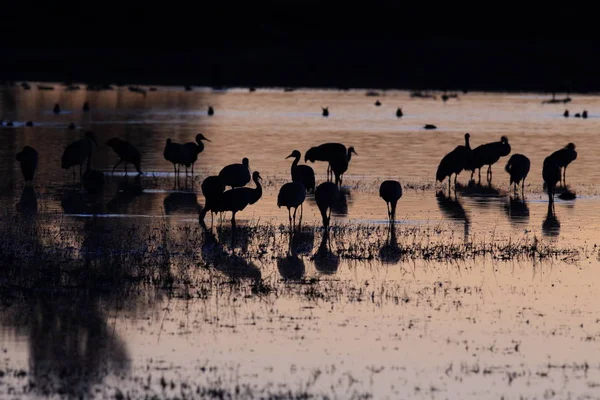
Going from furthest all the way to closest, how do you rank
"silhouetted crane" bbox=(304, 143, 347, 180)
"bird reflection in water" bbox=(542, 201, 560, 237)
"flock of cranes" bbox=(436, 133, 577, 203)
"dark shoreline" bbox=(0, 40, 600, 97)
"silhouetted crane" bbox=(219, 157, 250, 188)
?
1. "dark shoreline" bbox=(0, 40, 600, 97)
2. "silhouetted crane" bbox=(304, 143, 347, 180)
3. "flock of cranes" bbox=(436, 133, 577, 203)
4. "silhouetted crane" bbox=(219, 157, 250, 188)
5. "bird reflection in water" bbox=(542, 201, 560, 237)

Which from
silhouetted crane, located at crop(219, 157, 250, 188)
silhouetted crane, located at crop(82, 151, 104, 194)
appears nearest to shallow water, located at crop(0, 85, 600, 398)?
silhouetted crane, located at crop(82, 151, 104, 194)

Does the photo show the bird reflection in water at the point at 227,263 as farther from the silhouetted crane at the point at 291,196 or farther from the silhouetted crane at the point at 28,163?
the silhouetted crane at the point at 28,163

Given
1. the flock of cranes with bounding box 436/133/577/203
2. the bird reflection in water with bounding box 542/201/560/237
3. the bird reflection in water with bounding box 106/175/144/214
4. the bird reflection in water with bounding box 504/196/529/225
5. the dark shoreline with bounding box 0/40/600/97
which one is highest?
the dark shoreline with bounding box 0/40/600/97

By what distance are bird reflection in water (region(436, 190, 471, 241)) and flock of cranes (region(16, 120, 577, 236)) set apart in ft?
2.96

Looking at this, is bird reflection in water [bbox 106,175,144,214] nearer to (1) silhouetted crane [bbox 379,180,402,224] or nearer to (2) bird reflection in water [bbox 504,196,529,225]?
(1) silhouetted crane [bbox 379,180,402,224]

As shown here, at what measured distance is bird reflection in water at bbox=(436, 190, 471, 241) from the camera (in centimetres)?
1848

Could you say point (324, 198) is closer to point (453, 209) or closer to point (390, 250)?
point (390, 250)

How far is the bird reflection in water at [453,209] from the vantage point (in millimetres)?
18484

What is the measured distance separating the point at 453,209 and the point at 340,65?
71551 millimetres

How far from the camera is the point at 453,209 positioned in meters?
20.2

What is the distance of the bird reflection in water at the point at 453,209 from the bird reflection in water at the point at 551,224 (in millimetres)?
1102

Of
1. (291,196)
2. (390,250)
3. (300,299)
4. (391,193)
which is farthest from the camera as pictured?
(391,193)

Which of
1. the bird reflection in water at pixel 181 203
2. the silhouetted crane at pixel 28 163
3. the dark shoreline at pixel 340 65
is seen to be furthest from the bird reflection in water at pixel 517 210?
the dark shoreline at pixel 340 65

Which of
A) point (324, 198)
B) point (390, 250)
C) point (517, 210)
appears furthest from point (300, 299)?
point (517, 210)
